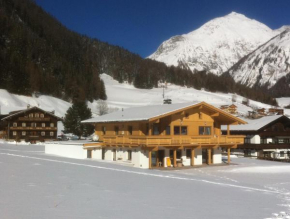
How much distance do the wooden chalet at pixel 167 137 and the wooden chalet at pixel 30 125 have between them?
41180 mm

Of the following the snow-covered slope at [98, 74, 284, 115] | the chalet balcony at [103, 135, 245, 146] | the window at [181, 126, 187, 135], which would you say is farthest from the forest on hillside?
the window at [181, 126, 187, 135]

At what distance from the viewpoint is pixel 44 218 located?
1124 cm

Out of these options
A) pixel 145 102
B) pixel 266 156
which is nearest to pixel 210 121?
pixel 266 156

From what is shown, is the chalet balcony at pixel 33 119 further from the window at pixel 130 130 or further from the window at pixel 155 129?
the window at pixel 155 129

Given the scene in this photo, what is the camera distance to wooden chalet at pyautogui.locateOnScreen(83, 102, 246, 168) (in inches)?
1262

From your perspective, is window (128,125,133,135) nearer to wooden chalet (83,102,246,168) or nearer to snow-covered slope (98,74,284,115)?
wooden chalet (83,102,246,168)

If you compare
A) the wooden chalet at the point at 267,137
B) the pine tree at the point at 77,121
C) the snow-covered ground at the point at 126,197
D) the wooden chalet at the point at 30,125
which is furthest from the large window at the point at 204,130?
the wooden chalet at the point at 30,125

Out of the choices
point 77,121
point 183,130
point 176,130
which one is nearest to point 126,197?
point 176,130

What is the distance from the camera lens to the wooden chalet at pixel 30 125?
2943 inches

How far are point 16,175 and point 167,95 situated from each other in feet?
461

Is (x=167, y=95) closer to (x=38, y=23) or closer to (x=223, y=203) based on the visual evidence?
(x=38, y=23)

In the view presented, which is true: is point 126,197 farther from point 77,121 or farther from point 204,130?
point 77,121

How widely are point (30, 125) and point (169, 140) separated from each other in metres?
52.1

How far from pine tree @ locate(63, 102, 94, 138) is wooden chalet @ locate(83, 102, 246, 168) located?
29.0m
